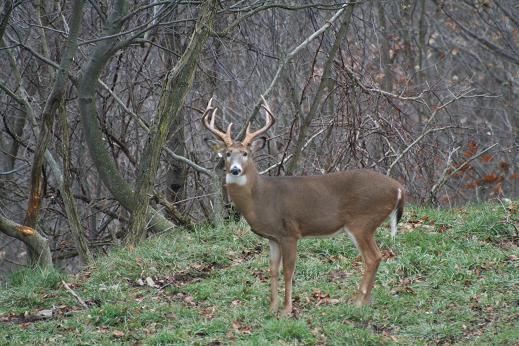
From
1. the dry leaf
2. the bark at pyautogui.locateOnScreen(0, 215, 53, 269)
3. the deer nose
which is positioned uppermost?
the deer nose

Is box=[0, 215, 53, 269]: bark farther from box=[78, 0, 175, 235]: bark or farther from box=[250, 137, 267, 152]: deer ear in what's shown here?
box=[250, 137, 267, 152]: deer ear

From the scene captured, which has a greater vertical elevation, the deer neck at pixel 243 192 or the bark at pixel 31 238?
the deer neck at pixel 243 192

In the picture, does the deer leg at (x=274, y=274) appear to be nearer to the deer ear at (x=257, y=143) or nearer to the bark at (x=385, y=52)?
the deer ear at (x=257, y=143)

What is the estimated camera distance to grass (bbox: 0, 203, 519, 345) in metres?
7.22

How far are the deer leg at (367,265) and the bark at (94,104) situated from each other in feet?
9.35

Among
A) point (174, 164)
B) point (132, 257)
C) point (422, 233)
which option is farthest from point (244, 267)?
point (174, 164)

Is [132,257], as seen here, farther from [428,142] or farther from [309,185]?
[428,142]

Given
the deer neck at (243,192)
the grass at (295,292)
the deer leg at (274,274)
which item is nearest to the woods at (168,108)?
the grass at (295,292)

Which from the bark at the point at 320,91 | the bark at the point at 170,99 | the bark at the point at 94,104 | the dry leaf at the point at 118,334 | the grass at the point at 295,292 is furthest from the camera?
the bark at the point at 320,91

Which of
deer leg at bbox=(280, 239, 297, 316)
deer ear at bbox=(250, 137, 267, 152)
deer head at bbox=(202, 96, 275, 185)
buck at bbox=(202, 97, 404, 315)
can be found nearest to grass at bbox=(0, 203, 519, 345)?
deer leg at bbox=(280, 239, 297, 316)

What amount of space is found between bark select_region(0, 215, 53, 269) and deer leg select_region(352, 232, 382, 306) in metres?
3.65

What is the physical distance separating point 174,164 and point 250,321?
602cm

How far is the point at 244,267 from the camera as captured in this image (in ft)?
30.1

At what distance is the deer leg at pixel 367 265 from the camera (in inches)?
306
